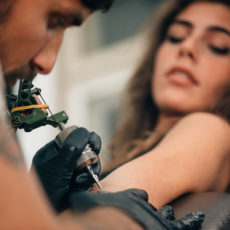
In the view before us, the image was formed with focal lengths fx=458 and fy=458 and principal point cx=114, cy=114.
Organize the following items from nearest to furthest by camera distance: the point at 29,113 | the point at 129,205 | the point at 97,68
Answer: the point at 129,205
the point at 29,113
the point at 97,68

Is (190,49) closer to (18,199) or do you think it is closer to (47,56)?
(47,56)

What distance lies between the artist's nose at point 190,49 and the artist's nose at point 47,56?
2.21 feet

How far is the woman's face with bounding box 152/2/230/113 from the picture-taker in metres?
1.69

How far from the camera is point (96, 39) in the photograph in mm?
5293

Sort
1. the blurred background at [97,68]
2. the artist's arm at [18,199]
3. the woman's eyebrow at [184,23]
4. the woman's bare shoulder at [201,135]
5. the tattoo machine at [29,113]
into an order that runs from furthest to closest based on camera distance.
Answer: the blurred background at [97,68] < the woman's eyebrow at [184,23] < the woman's bare shoulder at [201,135] < the tattoo machine at [29,113] < the artist's arm at [18,199]

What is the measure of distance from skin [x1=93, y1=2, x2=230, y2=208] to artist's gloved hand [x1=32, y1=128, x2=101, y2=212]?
0.11 metres

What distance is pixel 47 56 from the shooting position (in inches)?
45.7

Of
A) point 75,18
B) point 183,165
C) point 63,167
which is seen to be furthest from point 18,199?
point 183,165

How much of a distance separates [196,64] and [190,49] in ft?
0.20

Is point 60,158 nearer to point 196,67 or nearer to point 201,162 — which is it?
point 201,162

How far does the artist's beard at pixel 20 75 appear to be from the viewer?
1080 millimetres

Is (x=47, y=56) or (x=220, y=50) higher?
(x=47, y=56)

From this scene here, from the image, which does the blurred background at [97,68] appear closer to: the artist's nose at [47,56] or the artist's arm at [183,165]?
the artist's arm at [183,165]

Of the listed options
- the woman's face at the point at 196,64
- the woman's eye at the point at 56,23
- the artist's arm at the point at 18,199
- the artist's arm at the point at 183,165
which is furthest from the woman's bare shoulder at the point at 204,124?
the artist's arm at the point at 18,199
